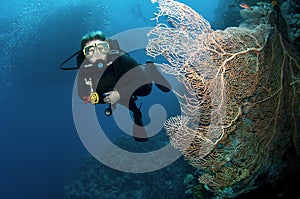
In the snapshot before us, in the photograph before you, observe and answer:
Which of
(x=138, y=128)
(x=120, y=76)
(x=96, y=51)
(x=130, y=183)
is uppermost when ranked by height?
(x=96, y=51)

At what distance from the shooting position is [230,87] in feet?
10.9

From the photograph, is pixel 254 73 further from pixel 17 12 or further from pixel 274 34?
pixel 17 12

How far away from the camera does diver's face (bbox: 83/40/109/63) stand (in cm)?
399

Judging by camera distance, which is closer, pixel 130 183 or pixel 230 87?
pixel 230 87

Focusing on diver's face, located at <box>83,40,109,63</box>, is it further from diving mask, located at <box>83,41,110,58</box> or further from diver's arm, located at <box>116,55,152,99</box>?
diver's arm, located at <box>116,55,152,99</box>

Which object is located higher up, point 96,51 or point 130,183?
point 96,51

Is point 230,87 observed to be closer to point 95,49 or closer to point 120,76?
point 120,76

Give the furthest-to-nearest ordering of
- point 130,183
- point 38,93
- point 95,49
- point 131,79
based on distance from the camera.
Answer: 1. point 38,93
2. point 130,183
3. point 95,49
4. point 131,79

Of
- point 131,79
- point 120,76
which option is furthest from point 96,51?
point 131,79

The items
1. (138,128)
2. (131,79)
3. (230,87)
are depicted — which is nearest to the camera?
(230,87)

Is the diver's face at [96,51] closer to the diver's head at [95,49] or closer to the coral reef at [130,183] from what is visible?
the diver's head at [95,49]

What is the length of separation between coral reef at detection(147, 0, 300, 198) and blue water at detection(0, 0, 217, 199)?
24727 millimetres

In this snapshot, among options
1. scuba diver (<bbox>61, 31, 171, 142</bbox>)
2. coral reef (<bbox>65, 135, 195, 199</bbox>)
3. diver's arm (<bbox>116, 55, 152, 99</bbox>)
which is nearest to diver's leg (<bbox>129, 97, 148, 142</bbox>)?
scuba diver (<bbox>61, 31, 171, 142</bbox>)

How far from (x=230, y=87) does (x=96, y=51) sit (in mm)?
2269
